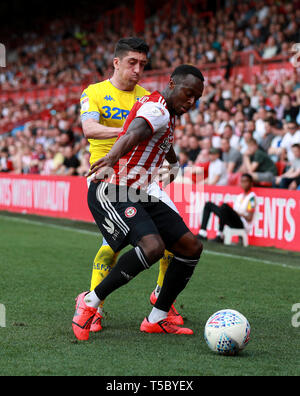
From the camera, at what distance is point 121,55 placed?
232 inches

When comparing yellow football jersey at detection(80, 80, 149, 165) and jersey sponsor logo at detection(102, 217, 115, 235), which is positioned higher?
yellow football jersey at detection(80, 80, 149, 165)

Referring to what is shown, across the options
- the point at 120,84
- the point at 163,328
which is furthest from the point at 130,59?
the point at 163,328

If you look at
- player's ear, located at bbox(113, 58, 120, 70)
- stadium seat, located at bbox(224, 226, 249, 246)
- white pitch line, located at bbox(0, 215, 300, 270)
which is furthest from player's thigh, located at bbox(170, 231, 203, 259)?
stadium seat, located at bbox(224, 226, 249, 246)

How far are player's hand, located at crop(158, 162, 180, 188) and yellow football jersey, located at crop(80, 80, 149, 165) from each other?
1.83 feet

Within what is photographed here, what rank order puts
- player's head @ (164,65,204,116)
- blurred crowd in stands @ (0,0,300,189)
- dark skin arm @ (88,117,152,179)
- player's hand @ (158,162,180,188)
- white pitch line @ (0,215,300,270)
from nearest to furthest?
dark skin arm @ (88,117,152,179), player's head @ (164,65,204,116), player's hand @ (158,162,180,188), white pitch line @ (0,215,300,270), blurred crowd in stands @ (0,0,300,189)

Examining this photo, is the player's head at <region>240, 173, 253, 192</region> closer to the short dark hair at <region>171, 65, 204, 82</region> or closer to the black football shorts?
the black football shorts

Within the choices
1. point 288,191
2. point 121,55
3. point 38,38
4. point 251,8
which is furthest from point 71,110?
point 121,55

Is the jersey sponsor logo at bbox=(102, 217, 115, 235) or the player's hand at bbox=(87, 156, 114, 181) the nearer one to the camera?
the player's hand at bbox=(87, 156, 114, 181)

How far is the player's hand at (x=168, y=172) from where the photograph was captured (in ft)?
20.1

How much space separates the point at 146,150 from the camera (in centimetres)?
532

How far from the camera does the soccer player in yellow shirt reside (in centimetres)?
582

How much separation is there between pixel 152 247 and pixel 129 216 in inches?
12.7

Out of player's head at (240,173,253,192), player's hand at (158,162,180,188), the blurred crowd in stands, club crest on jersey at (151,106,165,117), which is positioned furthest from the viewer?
the blurred crowd in stands

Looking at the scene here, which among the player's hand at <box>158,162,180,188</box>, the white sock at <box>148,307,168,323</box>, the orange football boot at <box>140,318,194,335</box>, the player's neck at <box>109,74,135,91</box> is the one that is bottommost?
the orange football boot at <box>140,318,194,335</box>
